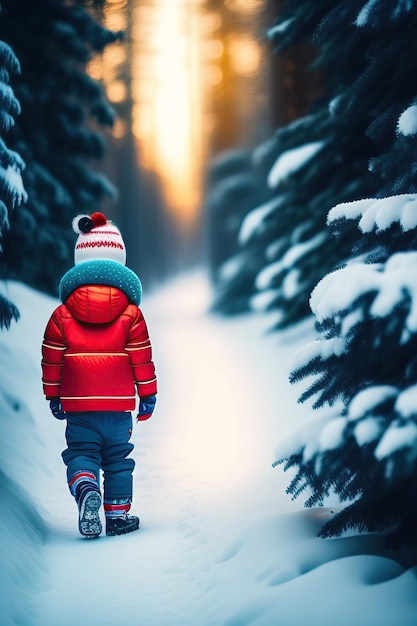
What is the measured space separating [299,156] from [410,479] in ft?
16.6

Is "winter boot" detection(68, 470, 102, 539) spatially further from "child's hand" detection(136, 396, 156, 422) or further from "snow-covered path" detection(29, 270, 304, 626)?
"child's hand" detection(136, 396, 156, 422)

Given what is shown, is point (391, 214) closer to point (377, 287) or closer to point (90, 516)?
point (377, 287)

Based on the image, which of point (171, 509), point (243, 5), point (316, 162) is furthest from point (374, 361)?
point (243, 5)

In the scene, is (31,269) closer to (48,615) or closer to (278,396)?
(278,396)

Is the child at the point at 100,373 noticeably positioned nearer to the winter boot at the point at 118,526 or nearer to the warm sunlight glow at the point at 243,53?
the winter boot at the point at 118,526

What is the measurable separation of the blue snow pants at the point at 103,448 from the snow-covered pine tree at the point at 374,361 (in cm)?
149

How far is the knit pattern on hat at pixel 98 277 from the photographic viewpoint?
481 cm

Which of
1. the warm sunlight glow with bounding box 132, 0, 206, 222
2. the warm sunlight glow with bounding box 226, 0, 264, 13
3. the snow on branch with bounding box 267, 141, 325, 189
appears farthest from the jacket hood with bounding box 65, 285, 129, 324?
the warm sunlight glow with bounding box 132, 0, 206, 222

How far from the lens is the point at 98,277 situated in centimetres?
482

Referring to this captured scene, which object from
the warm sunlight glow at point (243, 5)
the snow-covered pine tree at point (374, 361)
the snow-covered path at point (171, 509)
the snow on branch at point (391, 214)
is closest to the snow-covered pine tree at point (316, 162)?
the snow-covered pine tree at point (374, 361)

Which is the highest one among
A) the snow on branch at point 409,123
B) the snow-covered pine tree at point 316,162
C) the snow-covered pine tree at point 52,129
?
the snow-covered pine tree at point 52,129

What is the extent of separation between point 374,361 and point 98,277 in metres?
2.16

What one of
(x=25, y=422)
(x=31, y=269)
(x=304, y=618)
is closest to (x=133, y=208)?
(x=31, y=269)

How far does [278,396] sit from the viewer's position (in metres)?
8.68
